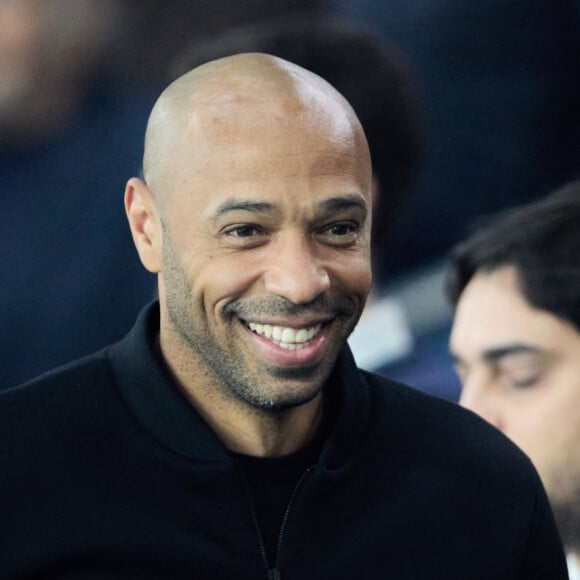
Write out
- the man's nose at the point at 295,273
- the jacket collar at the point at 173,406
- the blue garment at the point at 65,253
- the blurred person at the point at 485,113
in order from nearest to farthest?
the man's nose at the point at 295,273, the jacket collar at the point at 173,406, the blue garment at the point at 65,253, the blurred person at the point at 485,113

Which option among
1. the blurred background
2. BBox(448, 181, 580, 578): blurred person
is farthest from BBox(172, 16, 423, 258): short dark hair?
BBox(448, 181, 580, 578): blurred person

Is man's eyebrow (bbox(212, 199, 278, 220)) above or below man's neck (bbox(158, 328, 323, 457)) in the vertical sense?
above

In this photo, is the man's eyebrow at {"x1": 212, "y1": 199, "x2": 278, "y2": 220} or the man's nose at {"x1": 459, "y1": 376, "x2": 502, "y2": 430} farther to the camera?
the man's nose at {"x1": 459, "y1": 376, "x2": 502, "y2": 430}

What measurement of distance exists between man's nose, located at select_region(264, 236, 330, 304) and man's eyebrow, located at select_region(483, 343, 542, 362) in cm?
130

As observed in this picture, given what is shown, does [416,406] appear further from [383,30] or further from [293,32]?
[383,30]

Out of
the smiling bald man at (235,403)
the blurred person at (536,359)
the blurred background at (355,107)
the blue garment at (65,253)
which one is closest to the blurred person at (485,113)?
the blurred background at (355,107)

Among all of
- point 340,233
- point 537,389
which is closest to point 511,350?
point 537,389

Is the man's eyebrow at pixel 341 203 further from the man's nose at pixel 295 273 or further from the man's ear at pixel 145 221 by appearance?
the man's ear at pixel 145 221

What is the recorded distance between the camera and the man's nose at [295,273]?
171 cm

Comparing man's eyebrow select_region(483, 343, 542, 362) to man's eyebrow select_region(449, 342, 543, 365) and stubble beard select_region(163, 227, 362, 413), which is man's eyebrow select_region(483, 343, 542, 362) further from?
stubble beard select_region(163, 227, 362, 413)

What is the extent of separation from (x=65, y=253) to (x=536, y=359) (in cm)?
118

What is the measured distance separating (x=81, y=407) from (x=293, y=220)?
0.43 metres

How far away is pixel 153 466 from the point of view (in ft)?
5.91

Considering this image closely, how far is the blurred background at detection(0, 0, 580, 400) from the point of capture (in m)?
3.06
